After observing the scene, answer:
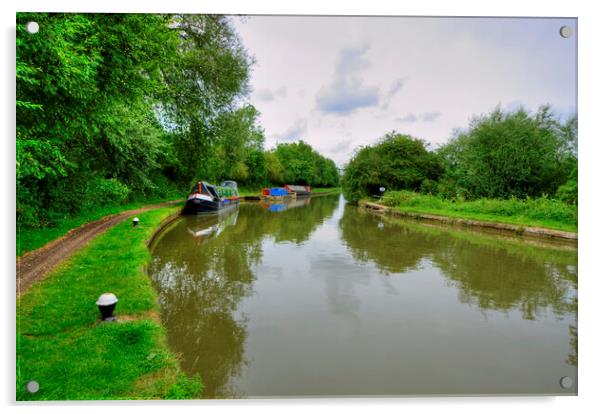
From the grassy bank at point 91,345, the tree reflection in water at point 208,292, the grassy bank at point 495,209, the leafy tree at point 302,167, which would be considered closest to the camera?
the grassy bank at point 91,345

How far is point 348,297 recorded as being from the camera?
4.65m

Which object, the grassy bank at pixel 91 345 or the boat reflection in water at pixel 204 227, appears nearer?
the grassy bank at pixel 91 345

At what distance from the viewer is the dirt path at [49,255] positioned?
3.97m

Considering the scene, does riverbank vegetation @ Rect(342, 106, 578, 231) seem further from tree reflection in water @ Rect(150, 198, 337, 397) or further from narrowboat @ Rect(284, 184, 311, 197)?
narrowboat @ Rect(284, 184, 311, 197)

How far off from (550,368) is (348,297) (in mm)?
2423

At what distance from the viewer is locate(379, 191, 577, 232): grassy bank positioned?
6.54m

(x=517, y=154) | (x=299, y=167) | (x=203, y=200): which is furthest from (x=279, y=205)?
(x=517, y=154)

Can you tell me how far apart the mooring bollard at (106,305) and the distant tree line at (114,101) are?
4.48ft

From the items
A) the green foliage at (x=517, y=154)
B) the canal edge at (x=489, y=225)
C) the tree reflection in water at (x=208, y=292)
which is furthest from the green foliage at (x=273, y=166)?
the tree reflection in water at (x=208, y=292)

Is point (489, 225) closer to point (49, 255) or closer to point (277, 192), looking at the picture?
point (49, 255)

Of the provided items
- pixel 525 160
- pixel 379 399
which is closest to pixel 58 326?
pixel 379 399

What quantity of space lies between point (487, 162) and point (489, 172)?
45cm

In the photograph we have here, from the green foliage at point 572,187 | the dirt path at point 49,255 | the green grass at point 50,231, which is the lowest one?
the dirt path at point 49,255

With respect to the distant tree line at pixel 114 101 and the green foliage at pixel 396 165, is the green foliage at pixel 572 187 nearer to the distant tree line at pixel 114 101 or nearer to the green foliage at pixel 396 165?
Answer: the distant tree line at pixel 114 101
